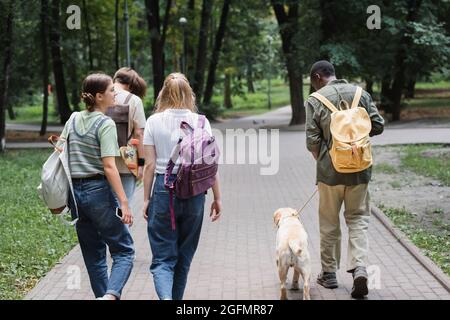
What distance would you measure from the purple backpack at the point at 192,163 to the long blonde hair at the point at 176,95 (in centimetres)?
17

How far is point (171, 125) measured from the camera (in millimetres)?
4785

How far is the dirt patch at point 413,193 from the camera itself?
9.29 meters

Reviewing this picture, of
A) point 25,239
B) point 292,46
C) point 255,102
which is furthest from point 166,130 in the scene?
point 255,102

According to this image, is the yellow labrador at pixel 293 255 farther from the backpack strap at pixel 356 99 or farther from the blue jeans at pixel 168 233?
the backpack strap at pixel 356 99

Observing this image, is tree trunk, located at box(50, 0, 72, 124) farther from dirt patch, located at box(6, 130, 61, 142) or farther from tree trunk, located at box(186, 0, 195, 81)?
tree trunk, located at box(186, 0, 195, 81)

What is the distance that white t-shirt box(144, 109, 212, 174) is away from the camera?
4.77m

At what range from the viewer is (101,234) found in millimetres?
4949

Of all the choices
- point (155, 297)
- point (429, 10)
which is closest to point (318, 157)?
point (155, 297)

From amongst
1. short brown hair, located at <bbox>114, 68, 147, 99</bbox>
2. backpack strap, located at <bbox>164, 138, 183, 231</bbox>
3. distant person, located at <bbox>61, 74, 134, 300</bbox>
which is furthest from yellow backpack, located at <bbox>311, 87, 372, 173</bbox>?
short brown hair, located at <bbox>114, 68, 147, 99</bbox>

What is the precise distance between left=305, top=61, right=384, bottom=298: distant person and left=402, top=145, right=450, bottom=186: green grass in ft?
22.3

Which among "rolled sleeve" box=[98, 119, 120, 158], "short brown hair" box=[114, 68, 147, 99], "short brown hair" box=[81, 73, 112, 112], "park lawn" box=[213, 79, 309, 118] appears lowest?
"park lawn" box=[213, 79, 309, 118]

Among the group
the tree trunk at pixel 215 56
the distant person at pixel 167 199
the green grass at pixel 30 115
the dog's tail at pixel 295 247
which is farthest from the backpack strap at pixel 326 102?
the green grass at pixel 30 115
